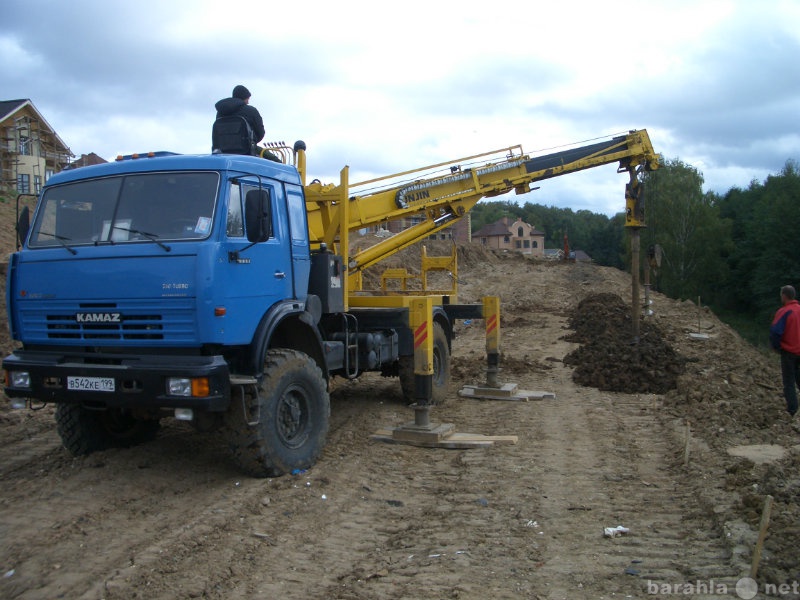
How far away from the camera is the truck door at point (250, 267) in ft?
19.3

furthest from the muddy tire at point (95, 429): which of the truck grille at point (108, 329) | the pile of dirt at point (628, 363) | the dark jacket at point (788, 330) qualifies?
the dark jacket at point (788, 330)

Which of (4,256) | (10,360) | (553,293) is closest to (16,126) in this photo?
(4,256)

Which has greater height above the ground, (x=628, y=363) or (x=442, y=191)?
(x=442, y=191)

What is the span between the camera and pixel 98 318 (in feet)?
19.2

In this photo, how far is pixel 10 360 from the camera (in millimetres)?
6180

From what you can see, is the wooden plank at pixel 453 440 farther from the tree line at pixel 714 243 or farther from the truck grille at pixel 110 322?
the tree line at pixel 714 243

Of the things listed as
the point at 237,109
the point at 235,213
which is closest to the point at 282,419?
Answer: the point at 235,213

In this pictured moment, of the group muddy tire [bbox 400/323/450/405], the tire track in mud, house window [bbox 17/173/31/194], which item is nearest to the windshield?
the tire track in mud

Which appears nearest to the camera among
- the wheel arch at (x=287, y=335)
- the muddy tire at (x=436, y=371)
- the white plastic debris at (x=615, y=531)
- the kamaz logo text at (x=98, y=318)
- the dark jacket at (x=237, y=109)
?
the white plastic debris at (x=615, y=531)

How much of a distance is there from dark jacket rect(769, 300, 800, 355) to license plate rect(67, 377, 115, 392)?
7.49 metres

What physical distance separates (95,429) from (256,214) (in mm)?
2899

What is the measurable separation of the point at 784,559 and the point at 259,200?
15.4 feet

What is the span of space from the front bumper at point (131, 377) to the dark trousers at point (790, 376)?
679cm

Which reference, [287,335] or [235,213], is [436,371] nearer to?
[287,335]
